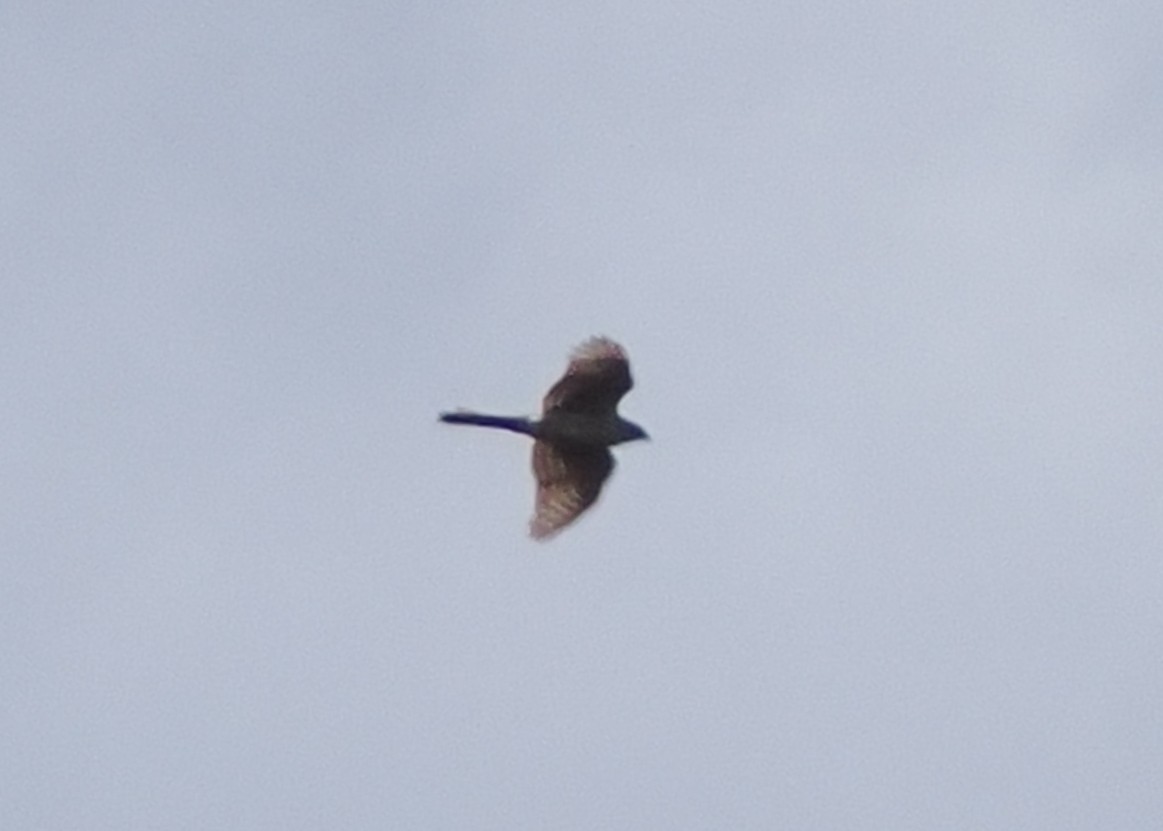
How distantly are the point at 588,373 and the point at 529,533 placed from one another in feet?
5.88

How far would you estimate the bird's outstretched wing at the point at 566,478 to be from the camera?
8138cm

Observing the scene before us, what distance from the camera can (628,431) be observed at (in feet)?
268

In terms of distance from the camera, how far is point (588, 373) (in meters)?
81.1

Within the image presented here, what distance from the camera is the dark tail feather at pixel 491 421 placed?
81.4m

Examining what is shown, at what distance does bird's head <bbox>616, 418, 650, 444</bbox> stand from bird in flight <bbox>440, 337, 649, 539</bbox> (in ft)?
0.03

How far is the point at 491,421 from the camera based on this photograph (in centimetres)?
8138

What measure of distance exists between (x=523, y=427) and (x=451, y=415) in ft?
2.54

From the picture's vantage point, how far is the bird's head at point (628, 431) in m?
81.6

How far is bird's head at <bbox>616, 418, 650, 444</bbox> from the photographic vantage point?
3214 inches

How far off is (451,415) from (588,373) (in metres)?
1.56

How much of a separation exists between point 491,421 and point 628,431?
148 centimetres

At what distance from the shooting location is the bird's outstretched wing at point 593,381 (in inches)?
3191

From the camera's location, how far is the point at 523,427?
81500mm

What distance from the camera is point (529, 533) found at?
81000mm
